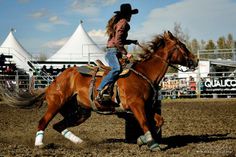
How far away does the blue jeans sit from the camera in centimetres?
769

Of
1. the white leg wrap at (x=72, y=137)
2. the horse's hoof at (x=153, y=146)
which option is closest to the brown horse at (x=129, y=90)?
the white leg wrap at (x=72, y=137)

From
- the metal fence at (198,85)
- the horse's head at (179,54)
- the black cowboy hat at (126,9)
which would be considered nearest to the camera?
the black cowboy hat at (126,9)

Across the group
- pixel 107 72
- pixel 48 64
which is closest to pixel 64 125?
pixel 107 72

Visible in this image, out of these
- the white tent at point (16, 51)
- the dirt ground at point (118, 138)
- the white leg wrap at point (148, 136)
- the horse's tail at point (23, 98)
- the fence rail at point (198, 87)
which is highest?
the white tent at point (16, 51)

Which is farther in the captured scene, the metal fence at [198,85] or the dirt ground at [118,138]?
the metal fence at [198,85]

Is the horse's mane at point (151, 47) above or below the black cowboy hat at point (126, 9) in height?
below

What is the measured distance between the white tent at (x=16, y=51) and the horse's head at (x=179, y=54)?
26.1 metres

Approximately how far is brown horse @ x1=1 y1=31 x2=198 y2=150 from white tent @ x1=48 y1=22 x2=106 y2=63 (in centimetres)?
2321

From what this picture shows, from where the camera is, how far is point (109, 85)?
305 inches

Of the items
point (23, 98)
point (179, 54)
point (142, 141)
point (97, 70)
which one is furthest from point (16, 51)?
point (142, 141)

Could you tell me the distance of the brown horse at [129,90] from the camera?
744cm

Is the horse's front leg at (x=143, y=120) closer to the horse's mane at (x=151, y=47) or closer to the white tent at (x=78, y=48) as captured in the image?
the horse's mane at (x=151, y=47)

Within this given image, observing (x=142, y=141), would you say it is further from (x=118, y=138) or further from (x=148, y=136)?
(x=118, y=138)

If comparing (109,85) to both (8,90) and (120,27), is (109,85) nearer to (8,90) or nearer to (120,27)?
(120,27)
